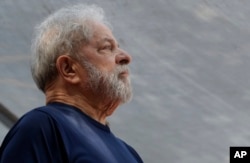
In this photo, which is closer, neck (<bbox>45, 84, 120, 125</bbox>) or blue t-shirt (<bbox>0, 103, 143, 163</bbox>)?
blue t-shirt (<bbox>0, 103, 143, 163</bbox>)

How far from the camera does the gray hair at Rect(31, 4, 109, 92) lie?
1.24 m

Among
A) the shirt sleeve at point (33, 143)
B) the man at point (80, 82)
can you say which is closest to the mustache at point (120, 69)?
the man at point (80, 82)

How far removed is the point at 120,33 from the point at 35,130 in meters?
1.32

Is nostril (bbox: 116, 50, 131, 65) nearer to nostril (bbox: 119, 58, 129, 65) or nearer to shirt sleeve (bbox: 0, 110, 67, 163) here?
nostril (bbox: 119, 58, 129, 65)

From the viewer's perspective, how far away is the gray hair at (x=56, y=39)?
4.06ft

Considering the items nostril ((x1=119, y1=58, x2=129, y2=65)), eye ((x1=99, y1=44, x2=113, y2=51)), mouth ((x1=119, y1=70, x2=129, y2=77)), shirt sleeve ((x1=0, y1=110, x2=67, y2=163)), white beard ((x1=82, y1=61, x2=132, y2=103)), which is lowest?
shirt sleeve ((x1=0, y1=110, x2=67, y2=163))

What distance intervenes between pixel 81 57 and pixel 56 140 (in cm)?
17

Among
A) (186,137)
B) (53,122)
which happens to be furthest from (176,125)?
(53,122)

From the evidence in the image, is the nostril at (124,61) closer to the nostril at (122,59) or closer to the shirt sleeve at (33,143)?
the nostril at (122,59)

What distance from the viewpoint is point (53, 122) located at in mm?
1141

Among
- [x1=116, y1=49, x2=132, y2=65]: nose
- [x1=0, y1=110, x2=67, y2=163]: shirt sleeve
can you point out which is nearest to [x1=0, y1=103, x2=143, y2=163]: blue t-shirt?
[x1=0, y1=110, x2=67, y2=163]: shirt sleeve

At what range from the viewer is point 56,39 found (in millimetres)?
1254

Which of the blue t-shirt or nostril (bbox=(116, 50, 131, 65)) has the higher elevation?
nostril (bbox=(116, 50, 131, 65))

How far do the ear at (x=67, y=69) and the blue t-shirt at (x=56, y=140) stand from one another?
1.9 inches
